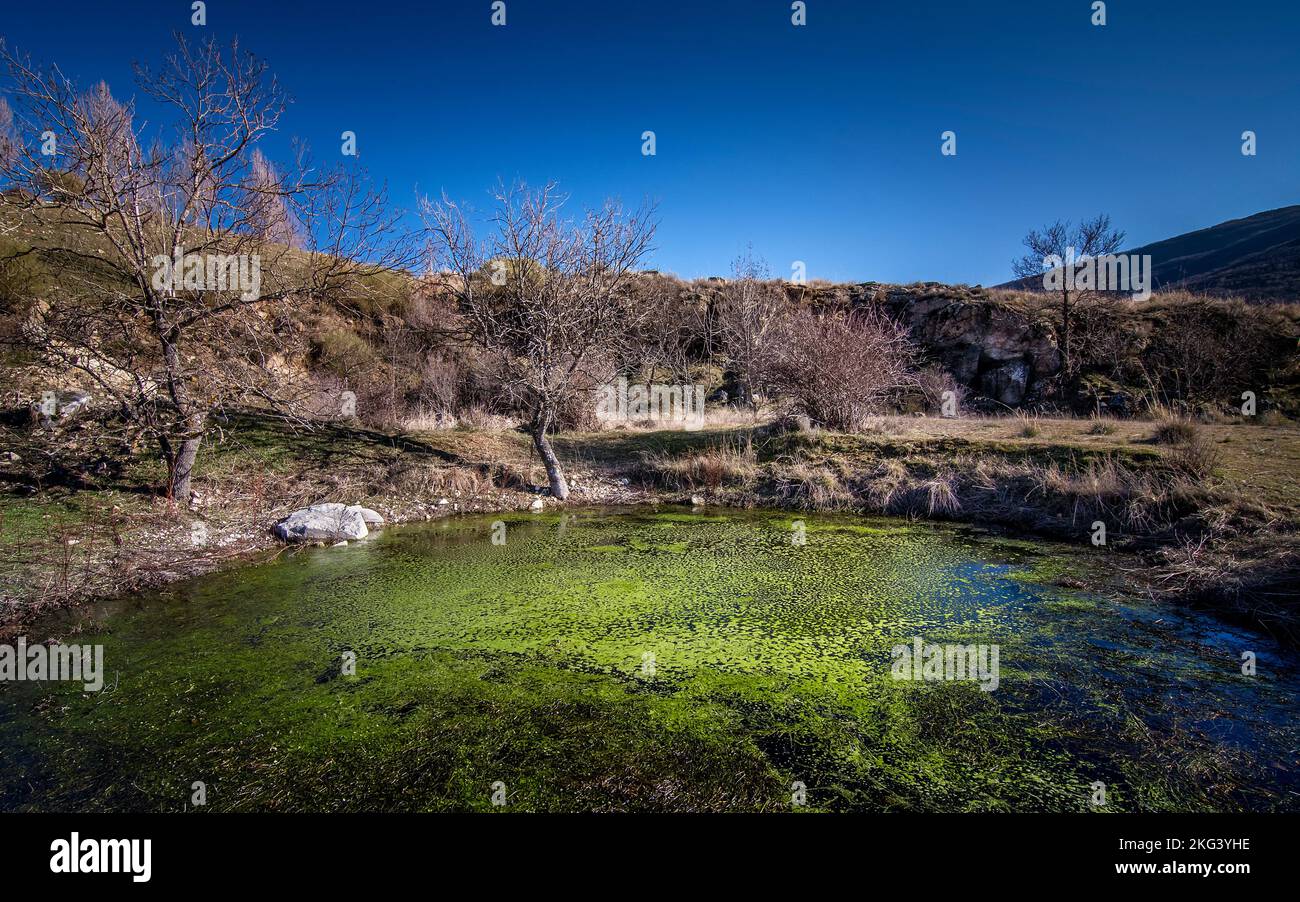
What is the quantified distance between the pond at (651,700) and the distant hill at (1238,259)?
83.1ft

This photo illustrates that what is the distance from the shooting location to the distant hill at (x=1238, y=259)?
88.2 feet

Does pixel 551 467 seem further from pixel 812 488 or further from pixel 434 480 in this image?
pixel 812 488

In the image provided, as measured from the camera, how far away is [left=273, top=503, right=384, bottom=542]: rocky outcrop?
7309 mm

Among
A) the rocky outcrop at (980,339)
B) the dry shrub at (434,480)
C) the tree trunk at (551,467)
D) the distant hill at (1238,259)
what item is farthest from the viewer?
the distant hill at (1238,259)

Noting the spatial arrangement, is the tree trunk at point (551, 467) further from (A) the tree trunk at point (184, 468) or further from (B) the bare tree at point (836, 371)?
(B) the bare tree at point (836, 371)

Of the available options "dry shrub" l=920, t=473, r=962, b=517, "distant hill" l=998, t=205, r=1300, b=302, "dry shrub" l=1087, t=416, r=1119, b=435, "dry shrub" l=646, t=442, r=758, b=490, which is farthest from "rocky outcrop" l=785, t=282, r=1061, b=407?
"dry shrub" l=646, t=442, r=758, b=490

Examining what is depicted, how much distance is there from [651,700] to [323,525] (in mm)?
5666

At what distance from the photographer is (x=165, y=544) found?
21.0 ft

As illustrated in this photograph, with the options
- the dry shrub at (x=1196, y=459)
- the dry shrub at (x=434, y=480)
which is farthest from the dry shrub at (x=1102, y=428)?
the dry shrub at (x=434, y=480)

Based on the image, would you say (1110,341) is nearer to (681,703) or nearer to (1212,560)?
(1212,560)

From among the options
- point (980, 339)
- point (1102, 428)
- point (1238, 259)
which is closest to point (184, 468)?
point (1102, 428)

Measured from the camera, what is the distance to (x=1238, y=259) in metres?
42.4
